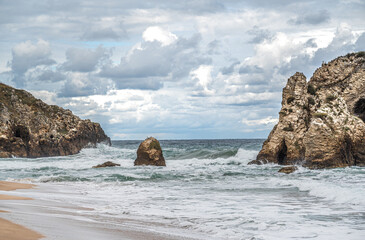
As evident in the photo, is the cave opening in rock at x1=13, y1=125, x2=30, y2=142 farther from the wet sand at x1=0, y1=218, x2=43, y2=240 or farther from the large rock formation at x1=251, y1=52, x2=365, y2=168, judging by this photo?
the wet sand at x1=0, y1=218, x2=43, y2=240

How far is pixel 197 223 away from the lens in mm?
8664

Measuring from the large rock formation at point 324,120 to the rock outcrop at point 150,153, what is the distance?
720 cm

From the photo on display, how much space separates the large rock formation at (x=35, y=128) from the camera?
4106cm

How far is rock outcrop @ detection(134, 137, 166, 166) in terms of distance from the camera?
92.2ft

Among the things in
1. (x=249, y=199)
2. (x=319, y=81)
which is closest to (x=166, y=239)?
(x=249, y=199)

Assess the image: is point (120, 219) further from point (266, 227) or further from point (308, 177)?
point (308, 177)

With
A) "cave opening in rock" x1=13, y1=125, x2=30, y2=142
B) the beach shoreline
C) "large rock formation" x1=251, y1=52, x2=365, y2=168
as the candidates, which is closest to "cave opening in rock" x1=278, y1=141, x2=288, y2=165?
"large rock formation" x1=251, y1=52, x2=365, y2=168

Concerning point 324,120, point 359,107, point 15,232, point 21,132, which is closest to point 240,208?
point 15,232

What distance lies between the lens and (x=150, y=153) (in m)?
28.2

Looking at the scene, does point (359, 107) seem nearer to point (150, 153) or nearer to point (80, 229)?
point (150, 153)

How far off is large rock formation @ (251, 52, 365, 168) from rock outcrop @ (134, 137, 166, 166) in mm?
7198

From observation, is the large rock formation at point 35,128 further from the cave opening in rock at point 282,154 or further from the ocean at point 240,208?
the cave opening in rock at point 282,154

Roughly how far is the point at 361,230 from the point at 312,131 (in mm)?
16129

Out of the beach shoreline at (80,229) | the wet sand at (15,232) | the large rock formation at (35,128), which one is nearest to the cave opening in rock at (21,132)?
the large rock formation at (35,128)
